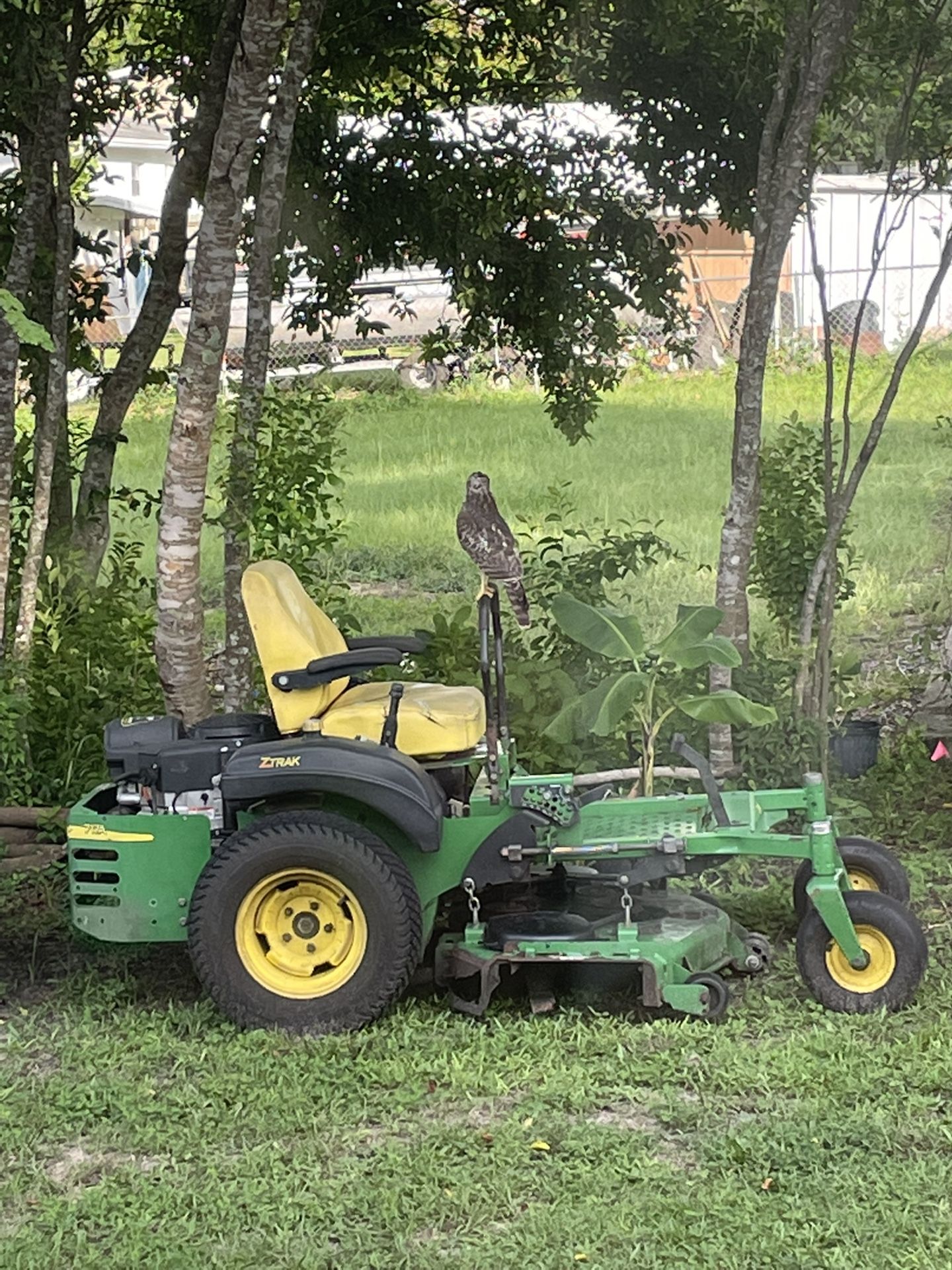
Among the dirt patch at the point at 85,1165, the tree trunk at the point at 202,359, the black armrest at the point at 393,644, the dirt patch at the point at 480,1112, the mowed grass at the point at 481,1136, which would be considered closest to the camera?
the mowed grass at the point at 481,1136

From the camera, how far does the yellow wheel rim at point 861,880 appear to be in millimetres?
4660

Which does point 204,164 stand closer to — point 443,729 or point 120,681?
point 120,681

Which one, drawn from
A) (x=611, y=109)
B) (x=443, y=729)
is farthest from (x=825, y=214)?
(x=443, y=729)

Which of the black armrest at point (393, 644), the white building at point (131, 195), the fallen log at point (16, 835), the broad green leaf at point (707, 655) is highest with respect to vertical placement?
the white building at point (131, 195)

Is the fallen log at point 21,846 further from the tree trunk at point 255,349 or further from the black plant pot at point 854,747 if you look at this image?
the black plant pot at point 854,747

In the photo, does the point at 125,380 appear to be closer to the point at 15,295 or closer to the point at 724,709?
the point at 15,295

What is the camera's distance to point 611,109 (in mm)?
6711

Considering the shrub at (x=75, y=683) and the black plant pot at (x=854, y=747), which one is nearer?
the shrub at (x=75, y=683)

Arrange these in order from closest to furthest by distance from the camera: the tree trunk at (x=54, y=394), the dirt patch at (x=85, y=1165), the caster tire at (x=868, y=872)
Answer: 1. the dirt patch at (x=85, y=1165)
2. the caster tire at (x=868, y=872)
3. the tree trunk at (x=54, y=394)

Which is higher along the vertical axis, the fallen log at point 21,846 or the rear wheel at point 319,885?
the rear wheel at point 319,885

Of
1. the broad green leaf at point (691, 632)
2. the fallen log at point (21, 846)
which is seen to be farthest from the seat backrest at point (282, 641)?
the fallen log at point (21, 846)

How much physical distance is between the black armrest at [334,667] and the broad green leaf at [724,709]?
2.98ft

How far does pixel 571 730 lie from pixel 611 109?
8.40 ft

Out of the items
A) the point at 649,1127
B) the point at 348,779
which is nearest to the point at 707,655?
the point at 348,779
